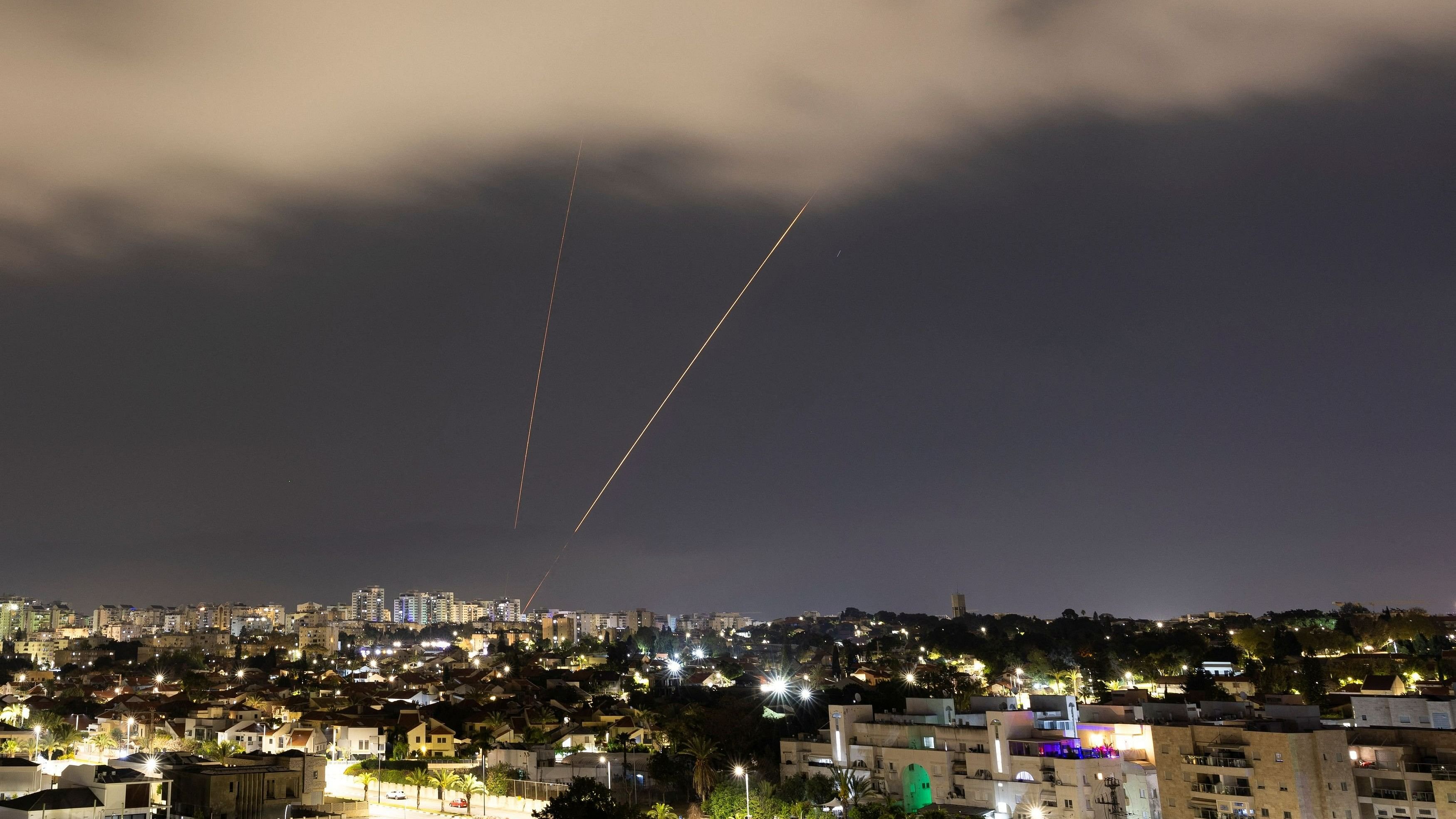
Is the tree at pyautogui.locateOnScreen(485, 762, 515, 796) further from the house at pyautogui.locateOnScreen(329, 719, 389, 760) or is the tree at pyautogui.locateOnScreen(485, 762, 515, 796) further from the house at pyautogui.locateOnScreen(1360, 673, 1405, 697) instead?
the house at pyautogui.locateOnScreen(1360, 673, 1405, 697)

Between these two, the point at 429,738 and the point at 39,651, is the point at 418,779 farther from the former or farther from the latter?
the point at 39,651

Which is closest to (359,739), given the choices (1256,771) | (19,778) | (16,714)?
(19,778)

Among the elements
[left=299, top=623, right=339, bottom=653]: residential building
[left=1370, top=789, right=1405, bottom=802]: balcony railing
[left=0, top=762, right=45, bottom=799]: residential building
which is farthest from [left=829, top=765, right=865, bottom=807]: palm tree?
[left=299, top=623, right=339, bottom=653]: residential building

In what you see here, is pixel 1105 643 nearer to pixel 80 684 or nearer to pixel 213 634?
pixel 80 684

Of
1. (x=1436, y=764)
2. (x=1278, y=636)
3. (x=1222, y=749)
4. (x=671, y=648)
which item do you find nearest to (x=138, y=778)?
(x=1222, y=749)

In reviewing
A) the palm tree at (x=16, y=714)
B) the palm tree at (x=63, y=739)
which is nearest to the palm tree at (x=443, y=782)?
the palm tree at (x=63, y=739)
